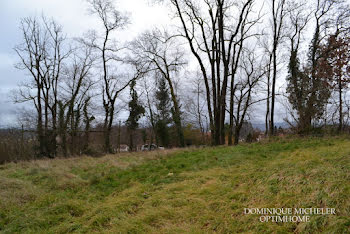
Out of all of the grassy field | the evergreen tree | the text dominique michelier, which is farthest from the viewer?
the evergreen tree

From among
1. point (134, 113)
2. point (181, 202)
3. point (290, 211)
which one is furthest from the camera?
point (134, 113)

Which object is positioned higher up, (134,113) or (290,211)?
(134,113)

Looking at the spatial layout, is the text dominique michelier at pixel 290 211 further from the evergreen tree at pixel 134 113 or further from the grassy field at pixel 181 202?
the evergreen tree at pixel 134 113

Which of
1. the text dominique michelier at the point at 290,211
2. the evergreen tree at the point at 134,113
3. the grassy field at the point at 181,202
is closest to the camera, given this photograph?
the text dominique michelier at the point at 290,211

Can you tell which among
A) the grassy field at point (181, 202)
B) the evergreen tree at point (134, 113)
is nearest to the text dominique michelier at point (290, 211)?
the grassy field at point (181, 202)

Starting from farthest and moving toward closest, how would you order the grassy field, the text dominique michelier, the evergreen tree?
1. the evergreen tree
2. the grassy field
3. the text dominique michelier

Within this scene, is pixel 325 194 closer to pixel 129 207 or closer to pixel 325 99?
pixel 129 207

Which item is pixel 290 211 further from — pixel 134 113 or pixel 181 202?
pixel 134 113

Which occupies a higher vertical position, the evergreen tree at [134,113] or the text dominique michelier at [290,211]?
the evergreen tree at [134,113]

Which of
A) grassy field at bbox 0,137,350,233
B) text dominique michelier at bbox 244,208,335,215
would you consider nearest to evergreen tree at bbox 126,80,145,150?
grassy field at bbox 0,137,350,233

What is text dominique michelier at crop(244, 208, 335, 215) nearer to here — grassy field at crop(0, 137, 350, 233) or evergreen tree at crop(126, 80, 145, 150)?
grassy field at crop(0, 137, 350, 233)

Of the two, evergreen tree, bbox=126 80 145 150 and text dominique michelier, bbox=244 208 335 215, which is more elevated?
evergreen tree, bbox=126 80 145 150

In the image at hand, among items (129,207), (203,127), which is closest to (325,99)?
(129,207)

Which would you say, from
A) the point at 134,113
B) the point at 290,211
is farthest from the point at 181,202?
the point at 134,113
